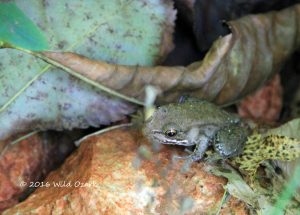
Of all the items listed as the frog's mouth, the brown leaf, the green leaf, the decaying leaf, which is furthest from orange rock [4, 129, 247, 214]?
the green leaf

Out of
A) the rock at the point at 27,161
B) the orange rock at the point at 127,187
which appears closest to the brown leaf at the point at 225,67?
the orange rock at the point at 127,187

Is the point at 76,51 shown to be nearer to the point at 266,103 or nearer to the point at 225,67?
the point at 225,67

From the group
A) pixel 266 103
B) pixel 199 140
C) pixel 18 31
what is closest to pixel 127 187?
pixel 199 140

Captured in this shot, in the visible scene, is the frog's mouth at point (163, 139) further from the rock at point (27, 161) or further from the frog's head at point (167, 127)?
the rock at point (27, 161)

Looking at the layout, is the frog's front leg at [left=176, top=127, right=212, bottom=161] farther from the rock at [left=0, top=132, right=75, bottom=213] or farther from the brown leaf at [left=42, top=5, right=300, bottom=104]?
the rock at [left=0, top=132, right=75, bottom=213]

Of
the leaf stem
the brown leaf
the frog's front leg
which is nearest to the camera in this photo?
the leaf stem

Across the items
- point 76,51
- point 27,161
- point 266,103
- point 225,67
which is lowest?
point 266,103

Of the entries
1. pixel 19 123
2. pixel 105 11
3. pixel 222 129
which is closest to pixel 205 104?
pixel 222 129
